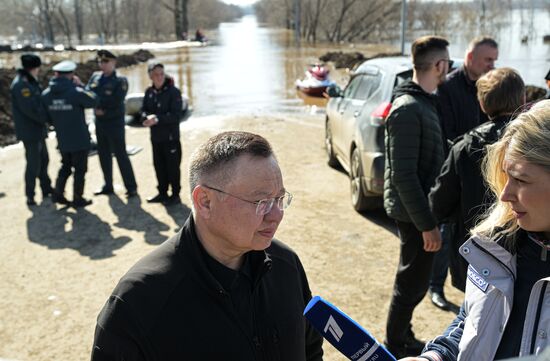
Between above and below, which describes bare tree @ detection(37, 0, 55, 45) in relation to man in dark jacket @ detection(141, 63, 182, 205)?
above

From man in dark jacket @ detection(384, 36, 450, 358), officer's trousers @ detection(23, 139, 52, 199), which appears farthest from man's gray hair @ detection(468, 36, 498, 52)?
officer's trousers @ detection(23, 139, 52, 199)

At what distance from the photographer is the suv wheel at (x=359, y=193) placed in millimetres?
6340

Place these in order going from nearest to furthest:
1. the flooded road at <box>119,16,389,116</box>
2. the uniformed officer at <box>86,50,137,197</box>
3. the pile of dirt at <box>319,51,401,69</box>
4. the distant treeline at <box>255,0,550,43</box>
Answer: the uniformed officer at <box>86,50,137,197</box>
the flooded road at <box>119,16,389,116</box>
the pile of dirt at <box>319,51,401,69</box>
the distant treeline at <box>255,0,550,43</box>

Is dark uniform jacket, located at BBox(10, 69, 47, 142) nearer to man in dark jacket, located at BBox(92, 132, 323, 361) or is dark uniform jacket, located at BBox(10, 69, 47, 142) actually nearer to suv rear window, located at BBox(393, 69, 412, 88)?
suv rear window, located at BBox(393, 69, 412, 88)

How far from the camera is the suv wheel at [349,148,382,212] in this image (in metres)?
6.34

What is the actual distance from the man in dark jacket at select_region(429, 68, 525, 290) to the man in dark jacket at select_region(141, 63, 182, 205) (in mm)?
4396

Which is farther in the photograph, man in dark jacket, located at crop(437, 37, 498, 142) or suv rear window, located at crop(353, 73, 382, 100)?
suv rear window, located at crop(353, 73, 382, 100)

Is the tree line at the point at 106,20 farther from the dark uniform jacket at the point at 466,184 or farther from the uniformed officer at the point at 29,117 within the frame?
the dark uniform jacket at the point at 466,184

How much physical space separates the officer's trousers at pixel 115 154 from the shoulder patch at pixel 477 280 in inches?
239

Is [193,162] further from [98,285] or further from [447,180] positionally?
[98,285]

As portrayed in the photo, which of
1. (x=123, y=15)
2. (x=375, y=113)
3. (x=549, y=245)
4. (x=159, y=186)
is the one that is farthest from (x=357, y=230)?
(x=123, y=15)

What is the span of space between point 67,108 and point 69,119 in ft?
0.46

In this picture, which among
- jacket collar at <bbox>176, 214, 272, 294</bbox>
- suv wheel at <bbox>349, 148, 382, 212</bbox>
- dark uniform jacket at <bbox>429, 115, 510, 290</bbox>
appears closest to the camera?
jacket collar at <bbox>176, 214, 272, 294</bbox>

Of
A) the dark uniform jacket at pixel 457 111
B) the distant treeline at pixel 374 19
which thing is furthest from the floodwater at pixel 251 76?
the distant treeline at pixel 374 19
